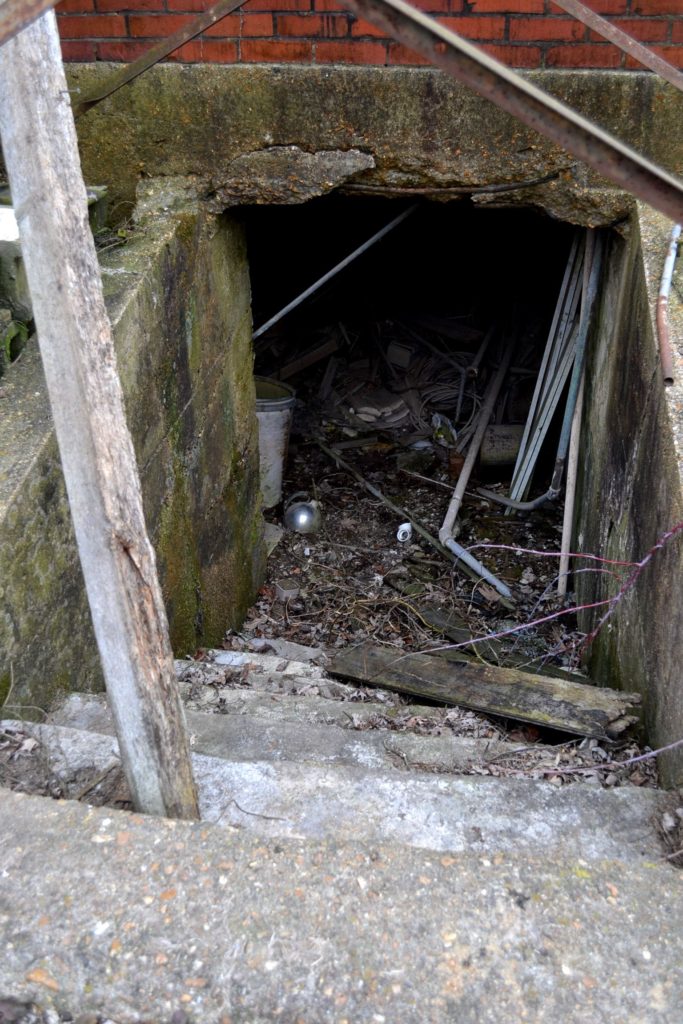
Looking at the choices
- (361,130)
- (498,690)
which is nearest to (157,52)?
(361,130)

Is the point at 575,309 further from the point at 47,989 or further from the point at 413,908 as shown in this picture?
the point at 47,989

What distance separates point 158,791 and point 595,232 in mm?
3654

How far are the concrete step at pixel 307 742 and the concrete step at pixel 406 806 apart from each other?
0.17m

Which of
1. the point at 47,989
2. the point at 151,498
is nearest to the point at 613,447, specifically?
the point at 151,498

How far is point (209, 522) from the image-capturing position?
4.03 metres

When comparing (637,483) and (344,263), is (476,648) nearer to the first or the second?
(637,483)

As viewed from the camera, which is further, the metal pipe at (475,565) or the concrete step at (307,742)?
the metal pipe at (475,565)

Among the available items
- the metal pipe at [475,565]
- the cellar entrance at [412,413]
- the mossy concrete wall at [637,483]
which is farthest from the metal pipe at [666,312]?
the metal pipe at [475,565]

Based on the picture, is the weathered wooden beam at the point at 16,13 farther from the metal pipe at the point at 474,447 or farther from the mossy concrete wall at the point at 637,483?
the metal pipe at the point at 474,447

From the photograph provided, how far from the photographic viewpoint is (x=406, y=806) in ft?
6.25

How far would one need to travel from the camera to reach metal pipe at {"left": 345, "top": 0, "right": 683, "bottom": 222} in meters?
1.13

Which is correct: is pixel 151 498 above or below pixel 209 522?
above

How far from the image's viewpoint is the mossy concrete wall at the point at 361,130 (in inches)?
132

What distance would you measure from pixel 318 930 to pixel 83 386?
1.05 m
